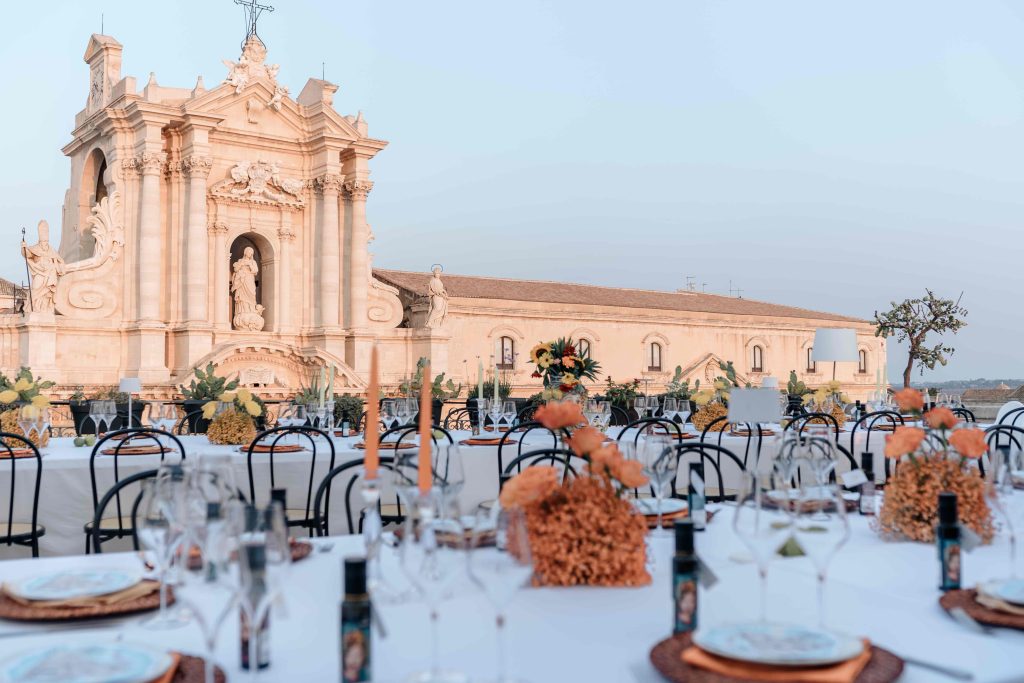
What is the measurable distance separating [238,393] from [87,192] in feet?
64.4

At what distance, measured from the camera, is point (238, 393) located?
7.42 meters

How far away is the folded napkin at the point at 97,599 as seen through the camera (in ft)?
7.45

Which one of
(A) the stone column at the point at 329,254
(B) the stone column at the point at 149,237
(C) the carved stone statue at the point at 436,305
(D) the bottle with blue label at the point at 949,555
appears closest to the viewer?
(D) the bottle with blue label at the point at 949,555

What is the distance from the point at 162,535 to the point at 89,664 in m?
0.39

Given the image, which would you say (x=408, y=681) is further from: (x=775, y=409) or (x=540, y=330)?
(x=540, y=330)

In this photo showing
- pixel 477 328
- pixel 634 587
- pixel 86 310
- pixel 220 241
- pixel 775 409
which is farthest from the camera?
pixel 477 328

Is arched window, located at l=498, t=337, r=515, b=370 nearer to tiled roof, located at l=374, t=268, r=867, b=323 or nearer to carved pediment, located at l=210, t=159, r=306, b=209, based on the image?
tiled roof, located at l=374, t=268, r=867, b=323

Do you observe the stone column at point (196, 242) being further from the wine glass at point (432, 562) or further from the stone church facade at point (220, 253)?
the wine glass at point (432, 562)

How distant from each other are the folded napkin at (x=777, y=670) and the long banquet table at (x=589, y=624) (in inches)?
3.7

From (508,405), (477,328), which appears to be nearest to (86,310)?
(477,328)

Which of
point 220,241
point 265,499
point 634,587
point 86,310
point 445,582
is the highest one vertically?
point 220,241

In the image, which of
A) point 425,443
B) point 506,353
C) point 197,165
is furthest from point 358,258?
point 425,443

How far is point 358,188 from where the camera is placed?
24.8 meters

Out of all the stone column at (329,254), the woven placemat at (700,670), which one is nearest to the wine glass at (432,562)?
the woven placemat at (700,670)
